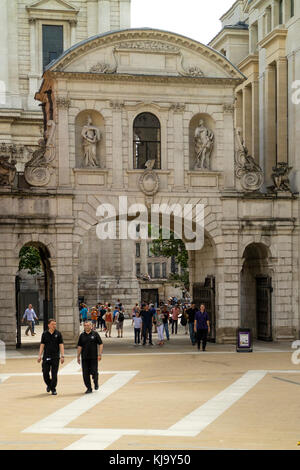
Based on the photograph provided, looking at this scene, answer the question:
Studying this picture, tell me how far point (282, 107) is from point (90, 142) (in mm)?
8892

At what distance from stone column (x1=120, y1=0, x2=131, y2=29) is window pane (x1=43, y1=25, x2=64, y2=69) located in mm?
4015

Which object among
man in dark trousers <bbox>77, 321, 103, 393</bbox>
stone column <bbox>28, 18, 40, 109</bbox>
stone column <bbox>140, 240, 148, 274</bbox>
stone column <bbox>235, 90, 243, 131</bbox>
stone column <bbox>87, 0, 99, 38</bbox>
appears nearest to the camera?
man in dark trousers <bbox>77, 321, 103, 393</bbox>

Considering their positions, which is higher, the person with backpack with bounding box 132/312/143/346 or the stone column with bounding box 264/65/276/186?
the stone column with bounding box 264/65/276/186

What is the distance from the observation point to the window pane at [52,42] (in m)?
55.6

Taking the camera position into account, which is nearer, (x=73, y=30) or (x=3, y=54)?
(x=3, y=54)

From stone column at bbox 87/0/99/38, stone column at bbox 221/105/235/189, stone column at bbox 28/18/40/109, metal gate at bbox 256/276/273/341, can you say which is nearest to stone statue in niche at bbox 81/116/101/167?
stone column at bbox 221/105/235/189

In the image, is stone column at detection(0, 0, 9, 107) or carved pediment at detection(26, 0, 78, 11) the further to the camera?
carved pediment at detection(26, 0, 78, 11)

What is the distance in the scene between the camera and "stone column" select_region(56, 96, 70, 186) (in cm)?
3394

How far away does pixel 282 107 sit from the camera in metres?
37.5

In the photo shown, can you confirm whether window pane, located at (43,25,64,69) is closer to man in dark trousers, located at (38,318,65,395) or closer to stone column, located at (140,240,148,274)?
man in dark trousers, located at (38,318,65,395)

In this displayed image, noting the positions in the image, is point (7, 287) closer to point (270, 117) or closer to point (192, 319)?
point (192, 319)

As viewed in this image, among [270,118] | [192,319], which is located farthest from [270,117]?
[192,319]

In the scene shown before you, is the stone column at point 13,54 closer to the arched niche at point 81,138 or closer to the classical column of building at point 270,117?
the classical column of building at point 270,117
